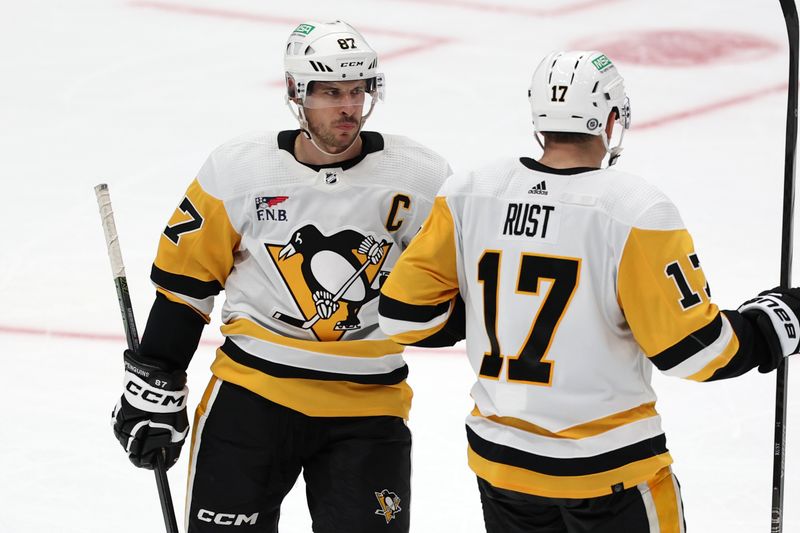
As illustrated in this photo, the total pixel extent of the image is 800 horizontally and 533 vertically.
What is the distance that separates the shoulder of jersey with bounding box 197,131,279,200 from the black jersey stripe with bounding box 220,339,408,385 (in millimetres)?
317

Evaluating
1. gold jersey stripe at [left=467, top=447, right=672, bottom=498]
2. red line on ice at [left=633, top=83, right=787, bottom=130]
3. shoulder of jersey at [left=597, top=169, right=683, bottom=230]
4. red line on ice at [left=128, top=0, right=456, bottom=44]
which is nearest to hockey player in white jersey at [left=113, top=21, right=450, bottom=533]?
gold jersey stripe at [left=467, top=447, right=672, bottom=498]

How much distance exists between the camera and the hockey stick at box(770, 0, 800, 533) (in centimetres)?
251

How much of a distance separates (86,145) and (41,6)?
89.3 inches

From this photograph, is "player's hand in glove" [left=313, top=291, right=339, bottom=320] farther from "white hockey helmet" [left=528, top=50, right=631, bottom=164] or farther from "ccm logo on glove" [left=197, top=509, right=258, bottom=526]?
"white hockey helmet" [left=528, top=50, right=631, bottom=164]

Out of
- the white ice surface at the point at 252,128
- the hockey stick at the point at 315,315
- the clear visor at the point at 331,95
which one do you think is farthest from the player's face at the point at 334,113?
the white ice surface at the point at 252,128

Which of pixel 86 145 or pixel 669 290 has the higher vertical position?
pixel 669 290

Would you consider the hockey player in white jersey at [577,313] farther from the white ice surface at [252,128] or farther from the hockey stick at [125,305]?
the white ice surface at [252,128]

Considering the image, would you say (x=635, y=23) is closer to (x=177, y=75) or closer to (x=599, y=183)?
(x=177, y=75)

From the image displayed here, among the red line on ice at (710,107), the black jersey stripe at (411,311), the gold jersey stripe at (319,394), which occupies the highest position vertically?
the black jersey stripe at (411,311)

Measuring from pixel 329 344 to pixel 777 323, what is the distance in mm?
869

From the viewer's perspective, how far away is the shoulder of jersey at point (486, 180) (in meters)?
2.25

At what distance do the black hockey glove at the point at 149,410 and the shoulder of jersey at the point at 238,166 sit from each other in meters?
0.39

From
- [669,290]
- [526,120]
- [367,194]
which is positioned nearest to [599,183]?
[669,290]

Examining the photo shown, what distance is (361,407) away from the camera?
268 cm
